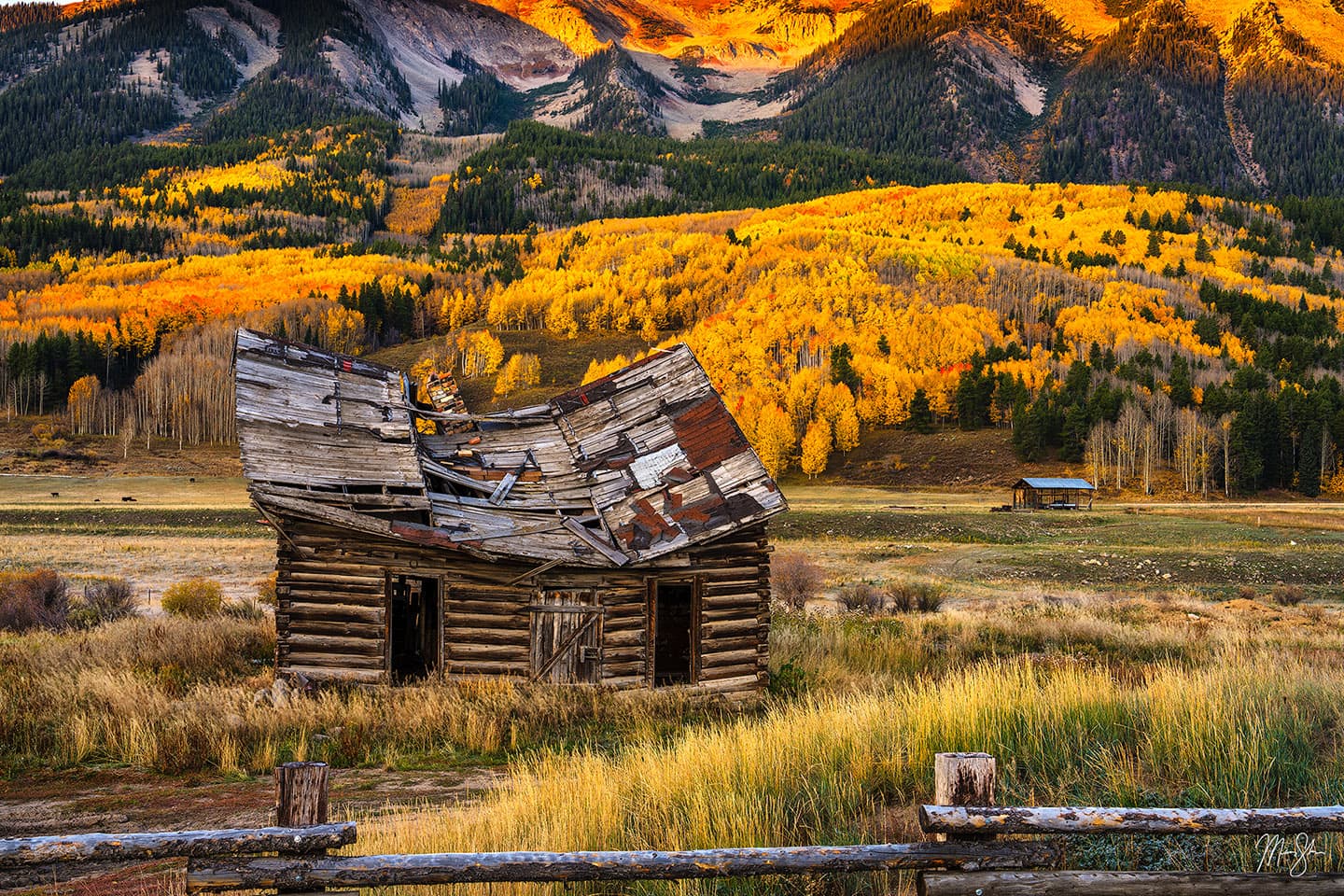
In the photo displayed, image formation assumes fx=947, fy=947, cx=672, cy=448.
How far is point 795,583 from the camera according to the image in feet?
94.5

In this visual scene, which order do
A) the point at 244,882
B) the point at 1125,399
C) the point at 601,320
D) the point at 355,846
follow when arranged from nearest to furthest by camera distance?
1. the point at 244,882
2. the point at 355,846
3. the point at 1125,399
4. the point at 601,320

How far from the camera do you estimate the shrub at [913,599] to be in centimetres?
2616

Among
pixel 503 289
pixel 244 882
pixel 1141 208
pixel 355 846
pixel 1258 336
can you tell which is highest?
pixel 1141 208

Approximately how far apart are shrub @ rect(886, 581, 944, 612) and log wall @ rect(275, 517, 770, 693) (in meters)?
12.0

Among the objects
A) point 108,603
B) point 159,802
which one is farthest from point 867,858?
point 108,603

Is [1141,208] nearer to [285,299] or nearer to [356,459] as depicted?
[285,299]

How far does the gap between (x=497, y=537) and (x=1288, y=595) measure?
25017 mm

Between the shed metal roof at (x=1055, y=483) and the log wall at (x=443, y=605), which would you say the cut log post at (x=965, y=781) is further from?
the shed metal roof at (x=1055, y=483)

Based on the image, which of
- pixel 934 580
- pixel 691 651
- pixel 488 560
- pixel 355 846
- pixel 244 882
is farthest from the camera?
pixel 934 580

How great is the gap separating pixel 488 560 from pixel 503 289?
140 metres

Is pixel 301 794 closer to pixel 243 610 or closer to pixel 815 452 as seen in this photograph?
pixel 243 610

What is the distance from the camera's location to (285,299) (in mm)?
147000

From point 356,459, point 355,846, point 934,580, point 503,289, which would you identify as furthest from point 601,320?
point 355,846

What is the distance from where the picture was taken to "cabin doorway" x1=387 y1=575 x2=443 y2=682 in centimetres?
1497
